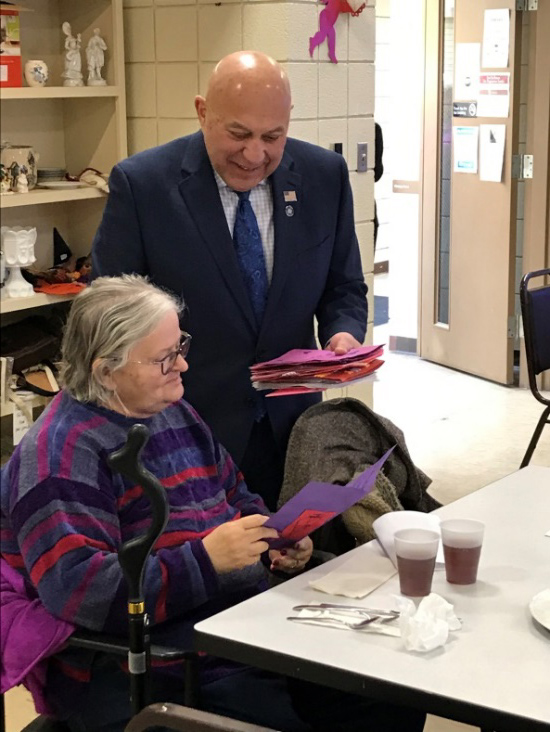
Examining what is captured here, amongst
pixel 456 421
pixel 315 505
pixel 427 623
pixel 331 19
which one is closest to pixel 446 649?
pixel 427 623

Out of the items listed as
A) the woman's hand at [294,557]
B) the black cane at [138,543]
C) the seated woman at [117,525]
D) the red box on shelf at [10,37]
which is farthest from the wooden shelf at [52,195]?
the black cane at [138,543]

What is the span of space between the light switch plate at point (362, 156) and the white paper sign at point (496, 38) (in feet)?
6.67

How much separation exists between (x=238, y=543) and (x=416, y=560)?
277 mm

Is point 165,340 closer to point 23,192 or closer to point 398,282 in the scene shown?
point 23,192

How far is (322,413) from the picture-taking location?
238cm

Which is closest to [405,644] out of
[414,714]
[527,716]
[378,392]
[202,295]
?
Result: [527,716]

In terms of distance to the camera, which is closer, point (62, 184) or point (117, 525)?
point (117, 525)

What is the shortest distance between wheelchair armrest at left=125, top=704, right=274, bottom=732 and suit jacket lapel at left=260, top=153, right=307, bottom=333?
1086 mm

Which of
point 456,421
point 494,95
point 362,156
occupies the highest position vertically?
point 494,95

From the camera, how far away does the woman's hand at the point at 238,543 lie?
175 centimetres

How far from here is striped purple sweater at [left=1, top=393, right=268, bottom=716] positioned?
5.44ft

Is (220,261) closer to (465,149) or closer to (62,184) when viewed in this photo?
(62,184)

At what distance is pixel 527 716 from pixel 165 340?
818 mm

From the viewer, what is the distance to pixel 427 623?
152 centimetres
